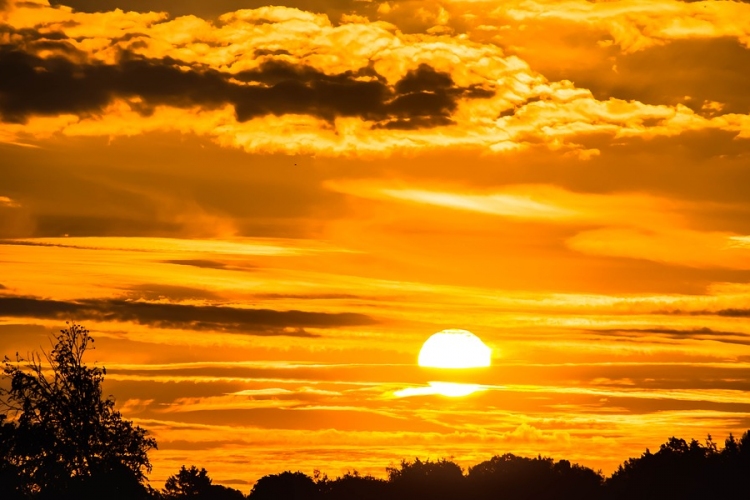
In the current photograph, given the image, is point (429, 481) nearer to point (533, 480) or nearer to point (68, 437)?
point (533, 480)

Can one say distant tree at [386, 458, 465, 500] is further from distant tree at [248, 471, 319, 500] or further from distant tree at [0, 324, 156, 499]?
distant tree at [0, 324, 156, 499]

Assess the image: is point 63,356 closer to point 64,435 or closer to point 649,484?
point 64,435

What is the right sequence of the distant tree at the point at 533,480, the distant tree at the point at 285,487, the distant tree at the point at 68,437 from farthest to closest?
the distant tree at the point at 285,487 < the distant tree at the point at 533,480 < the distant tree at the point at 68,437

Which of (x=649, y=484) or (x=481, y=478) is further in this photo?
(x=481, y=478)

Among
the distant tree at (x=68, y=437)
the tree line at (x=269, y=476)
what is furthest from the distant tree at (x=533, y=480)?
the distant tree at (x=68, y=437)

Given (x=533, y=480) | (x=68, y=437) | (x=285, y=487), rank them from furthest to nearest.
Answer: (x=285, y=487), (x=533, y=480), (x=68, y=437)

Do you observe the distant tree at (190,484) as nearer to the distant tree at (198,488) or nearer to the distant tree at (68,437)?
the distant tree at (198,488)

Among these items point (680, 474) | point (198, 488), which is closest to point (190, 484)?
point (198, 488)

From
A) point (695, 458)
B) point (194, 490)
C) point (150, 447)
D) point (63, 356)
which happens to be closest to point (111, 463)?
point (150, 447)

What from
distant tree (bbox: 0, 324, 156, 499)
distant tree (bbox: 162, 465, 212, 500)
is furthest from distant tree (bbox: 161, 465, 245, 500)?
distant tree (bbox: 0, 324, 156, 499)

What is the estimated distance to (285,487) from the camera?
6112 inches

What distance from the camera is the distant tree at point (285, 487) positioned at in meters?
153

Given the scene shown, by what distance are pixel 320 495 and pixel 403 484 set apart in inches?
423

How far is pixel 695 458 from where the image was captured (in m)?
134
